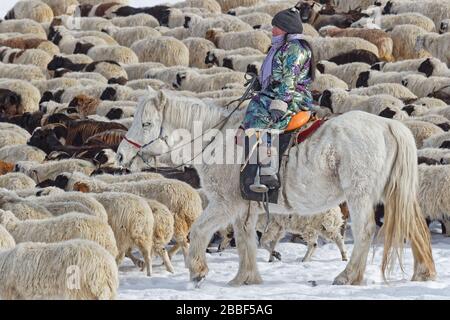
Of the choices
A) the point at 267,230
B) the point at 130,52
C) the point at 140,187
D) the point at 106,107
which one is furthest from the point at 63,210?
the point at 130,52

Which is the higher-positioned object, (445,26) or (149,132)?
(149,132)

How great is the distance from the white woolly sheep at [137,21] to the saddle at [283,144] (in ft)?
86.1

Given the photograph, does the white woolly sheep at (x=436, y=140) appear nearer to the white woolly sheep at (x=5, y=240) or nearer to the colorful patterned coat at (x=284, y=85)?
the colorful patterned coat at (x=284, y=85)

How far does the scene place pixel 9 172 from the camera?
626 inches

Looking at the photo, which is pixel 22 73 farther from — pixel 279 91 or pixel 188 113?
pixel 279 91

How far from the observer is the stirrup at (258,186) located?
9.38 meters

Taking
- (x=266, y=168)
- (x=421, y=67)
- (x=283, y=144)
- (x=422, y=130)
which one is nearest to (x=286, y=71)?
(x=283, y=144)

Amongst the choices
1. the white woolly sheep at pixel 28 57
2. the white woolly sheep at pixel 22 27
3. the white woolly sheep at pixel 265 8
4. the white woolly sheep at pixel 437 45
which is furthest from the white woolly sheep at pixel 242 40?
the white woolly sheep at pixel 22 27

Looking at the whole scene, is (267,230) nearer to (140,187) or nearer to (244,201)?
(140,187)

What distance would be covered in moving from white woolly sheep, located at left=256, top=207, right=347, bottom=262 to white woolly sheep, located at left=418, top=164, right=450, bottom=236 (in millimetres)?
1554

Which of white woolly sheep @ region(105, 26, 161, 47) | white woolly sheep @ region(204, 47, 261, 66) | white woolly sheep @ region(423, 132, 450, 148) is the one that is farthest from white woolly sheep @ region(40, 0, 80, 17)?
white woolly sheep @ region(423, 132, 450, 148)

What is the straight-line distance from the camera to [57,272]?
8.36 metres

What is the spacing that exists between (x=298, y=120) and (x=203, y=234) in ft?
4.20
